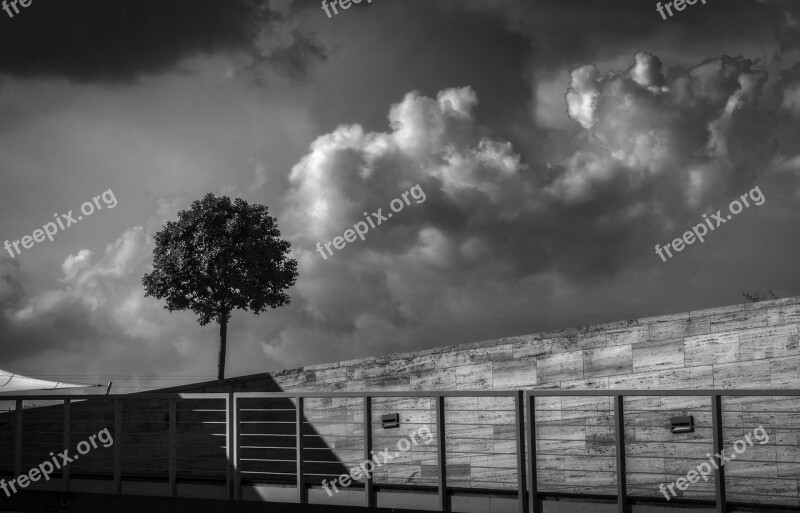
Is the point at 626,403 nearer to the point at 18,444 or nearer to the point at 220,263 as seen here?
the point at 18,444

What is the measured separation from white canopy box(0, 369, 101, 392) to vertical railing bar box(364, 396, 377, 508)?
86.1 feet

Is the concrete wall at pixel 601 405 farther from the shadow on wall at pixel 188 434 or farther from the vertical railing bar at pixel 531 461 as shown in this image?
the vertical railing bar at pixel 531 461

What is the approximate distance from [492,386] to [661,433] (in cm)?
299

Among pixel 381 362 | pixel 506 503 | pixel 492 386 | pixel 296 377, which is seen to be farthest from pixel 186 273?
pixel 506 503

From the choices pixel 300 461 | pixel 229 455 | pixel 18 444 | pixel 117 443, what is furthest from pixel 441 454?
pixel 18 444

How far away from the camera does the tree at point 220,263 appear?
102 ft

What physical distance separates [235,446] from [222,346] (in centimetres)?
1938

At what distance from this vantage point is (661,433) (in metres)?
13.0

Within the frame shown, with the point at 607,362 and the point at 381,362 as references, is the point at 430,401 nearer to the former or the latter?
the point at 381,362

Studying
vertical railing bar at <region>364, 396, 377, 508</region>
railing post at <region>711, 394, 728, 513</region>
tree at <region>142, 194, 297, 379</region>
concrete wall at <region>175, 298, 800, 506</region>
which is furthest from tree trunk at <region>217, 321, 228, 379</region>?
railing post at <region>711, 394, 728, 513</region>

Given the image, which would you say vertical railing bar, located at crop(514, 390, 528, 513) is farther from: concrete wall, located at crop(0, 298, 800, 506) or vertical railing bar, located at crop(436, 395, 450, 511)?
concrete wall, located at crop(0, 298, 800, 506)

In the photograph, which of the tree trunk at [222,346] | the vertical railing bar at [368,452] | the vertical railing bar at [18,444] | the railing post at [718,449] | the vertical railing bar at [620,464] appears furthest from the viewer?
the tree trunk at [222,346]

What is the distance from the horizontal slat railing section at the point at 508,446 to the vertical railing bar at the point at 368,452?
17 mm

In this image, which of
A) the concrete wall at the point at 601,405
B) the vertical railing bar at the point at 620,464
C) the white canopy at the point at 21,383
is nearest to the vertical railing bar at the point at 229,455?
the concrete wall at the point at 601,405
